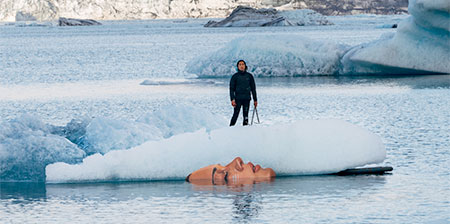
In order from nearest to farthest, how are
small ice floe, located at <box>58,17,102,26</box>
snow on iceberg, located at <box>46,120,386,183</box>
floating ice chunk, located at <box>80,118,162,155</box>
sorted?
snow on iceberg, located at <box>46,120,386,183</box>
floating ice chunk, located at <box>80,118,162,155</box>
small ice floe, located at <box>58,17,102,26</box>

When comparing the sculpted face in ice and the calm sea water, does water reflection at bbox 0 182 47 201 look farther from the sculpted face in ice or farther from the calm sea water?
the sculpted face in ice

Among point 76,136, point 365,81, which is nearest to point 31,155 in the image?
point 76,136

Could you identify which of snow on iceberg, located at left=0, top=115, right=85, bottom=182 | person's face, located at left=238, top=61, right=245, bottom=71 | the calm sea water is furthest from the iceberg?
person's face, located at left=238, top=61, right=245, bottom=71

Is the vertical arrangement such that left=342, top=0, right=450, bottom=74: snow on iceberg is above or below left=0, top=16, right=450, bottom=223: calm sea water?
above

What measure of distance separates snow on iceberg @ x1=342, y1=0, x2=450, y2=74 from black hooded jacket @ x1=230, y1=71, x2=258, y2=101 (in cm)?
1423

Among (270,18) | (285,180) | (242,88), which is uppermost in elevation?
(270,18)

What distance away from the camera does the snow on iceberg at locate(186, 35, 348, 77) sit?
1125 inches

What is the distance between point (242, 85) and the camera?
12258 mm

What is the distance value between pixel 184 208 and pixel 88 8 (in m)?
194

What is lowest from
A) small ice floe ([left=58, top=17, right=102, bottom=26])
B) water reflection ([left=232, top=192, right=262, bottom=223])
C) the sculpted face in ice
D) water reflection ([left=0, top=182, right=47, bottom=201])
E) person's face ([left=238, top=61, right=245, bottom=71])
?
water reflection ([left=0, top=182, right=47, bottom=201])

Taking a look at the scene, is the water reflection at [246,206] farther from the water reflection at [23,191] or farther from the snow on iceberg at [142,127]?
the snow on iceberg at [142,127]

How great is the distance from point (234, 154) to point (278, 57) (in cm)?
1795

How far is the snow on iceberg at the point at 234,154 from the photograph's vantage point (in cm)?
1103

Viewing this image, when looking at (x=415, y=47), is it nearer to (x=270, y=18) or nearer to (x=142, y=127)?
(x=142, y=127)
